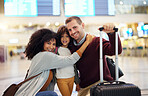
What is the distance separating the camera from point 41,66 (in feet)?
7.73

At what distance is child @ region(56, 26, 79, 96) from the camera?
2541 millimetres

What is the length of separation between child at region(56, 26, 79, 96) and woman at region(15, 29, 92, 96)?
140 mm

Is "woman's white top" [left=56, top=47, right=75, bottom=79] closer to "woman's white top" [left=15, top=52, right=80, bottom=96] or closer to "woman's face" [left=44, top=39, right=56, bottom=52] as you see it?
"woman's white top" [left=15, top=52, right=80, bottom=96]

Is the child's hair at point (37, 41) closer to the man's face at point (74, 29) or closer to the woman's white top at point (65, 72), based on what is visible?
the man's face at point (74, 29)

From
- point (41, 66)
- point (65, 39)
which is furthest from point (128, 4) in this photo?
point (41, 66)

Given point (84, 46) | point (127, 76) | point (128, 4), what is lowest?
point (127, 76)

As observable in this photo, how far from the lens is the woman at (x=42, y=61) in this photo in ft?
7.57

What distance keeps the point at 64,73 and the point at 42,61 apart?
1.26 ft

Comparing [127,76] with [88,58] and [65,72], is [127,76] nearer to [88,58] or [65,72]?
[88,58]

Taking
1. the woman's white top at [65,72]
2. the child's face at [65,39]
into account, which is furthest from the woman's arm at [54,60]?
the child's face at [65,39]

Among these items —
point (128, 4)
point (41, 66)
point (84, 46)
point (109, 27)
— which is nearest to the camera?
point (109, 27)

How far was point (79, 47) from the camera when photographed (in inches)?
105

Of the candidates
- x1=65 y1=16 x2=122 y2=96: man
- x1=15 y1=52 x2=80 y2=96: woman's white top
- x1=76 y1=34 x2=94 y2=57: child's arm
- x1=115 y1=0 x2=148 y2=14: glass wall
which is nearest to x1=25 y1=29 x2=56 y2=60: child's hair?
x1=15 y1=52 x2=80 y2=96: woman's white top

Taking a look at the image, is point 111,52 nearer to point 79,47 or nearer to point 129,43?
point 79,47
